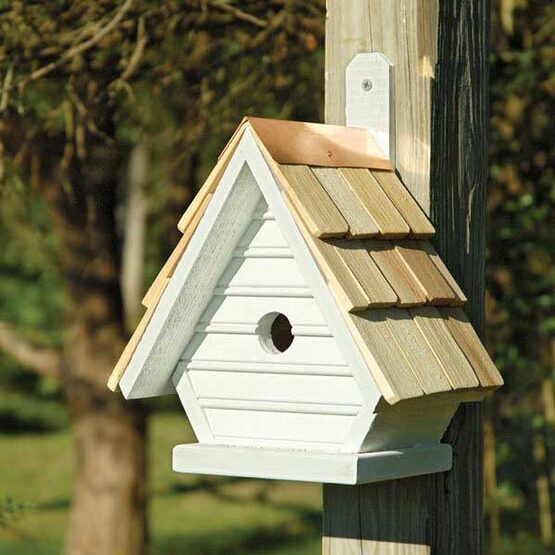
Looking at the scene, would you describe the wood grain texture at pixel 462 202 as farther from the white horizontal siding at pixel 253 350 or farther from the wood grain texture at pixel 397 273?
the white horizontal siding at pixel 253 350

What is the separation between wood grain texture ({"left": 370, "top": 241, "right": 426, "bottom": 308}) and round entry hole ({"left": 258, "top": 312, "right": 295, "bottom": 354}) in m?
0.25

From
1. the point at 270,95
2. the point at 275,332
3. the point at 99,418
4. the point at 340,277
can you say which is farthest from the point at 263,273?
the point at 99,418

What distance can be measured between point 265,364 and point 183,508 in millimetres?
10929

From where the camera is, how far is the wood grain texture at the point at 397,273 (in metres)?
2.38

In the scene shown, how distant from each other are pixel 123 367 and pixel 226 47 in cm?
273

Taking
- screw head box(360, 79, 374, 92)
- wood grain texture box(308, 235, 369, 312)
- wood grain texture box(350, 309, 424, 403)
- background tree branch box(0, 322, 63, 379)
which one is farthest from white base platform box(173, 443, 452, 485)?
background tree branch box(0, 322, 63, 379)

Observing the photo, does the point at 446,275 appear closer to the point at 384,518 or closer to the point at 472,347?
the point at 472,347

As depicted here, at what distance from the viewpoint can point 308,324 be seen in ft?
8.11

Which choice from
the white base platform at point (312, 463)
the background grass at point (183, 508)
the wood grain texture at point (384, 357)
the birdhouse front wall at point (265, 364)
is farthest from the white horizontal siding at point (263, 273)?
the background grass at point (183, 508)

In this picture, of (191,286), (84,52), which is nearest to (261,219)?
(191,286)

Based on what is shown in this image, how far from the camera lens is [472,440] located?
8.57ft

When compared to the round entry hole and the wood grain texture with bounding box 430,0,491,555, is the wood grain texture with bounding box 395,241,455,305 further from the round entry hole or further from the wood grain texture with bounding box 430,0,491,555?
the round entry hole

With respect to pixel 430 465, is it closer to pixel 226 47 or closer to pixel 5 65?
pixel 5 65

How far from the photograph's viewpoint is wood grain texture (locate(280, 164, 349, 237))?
2.32 m
